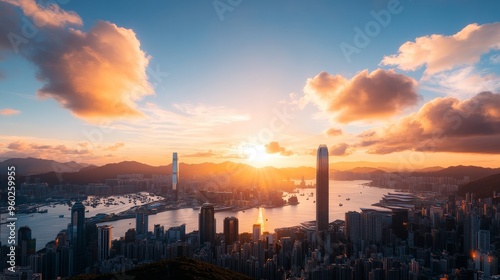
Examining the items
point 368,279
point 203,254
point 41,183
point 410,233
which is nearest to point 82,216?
point 203,254

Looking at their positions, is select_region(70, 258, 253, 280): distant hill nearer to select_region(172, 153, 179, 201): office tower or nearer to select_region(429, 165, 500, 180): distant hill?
select_region(172, 153, 179, 201): office tower

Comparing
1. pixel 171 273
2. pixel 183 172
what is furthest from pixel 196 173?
pixel 171 273

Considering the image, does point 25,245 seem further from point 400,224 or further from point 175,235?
point 400,224

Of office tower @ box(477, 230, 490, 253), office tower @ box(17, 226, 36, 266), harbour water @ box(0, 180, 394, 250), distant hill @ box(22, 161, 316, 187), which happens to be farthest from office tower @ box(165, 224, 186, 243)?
distant hill @ box(22, 161, 316, 187)

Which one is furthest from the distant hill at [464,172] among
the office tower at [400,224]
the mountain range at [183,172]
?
the office tower at [400,224]

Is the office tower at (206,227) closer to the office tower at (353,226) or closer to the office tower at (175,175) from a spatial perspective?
the office tower at (353,226)

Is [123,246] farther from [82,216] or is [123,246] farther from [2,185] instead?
[2,185]

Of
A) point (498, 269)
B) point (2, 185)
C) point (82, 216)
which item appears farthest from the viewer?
point (2, 185)
